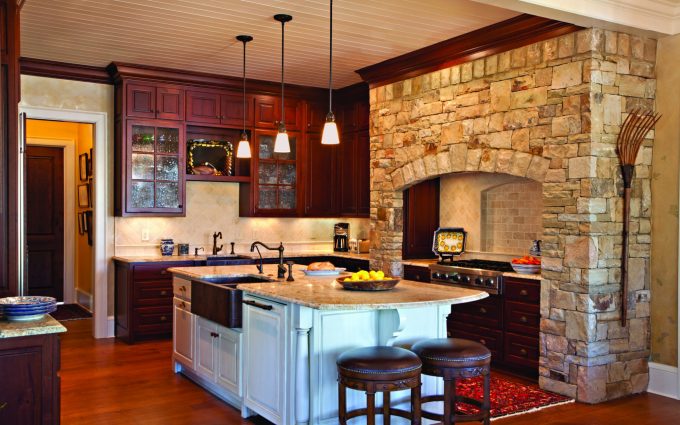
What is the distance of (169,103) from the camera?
7.30 metres

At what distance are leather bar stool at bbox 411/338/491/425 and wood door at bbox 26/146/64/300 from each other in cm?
734

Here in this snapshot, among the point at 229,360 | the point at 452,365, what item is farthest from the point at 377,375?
the point at 229,360

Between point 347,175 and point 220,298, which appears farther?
point 347,175

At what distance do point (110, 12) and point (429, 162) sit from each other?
3.10 m

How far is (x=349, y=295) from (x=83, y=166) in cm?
629

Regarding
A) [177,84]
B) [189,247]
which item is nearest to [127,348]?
[189,247]

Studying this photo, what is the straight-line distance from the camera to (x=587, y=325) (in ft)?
15.8

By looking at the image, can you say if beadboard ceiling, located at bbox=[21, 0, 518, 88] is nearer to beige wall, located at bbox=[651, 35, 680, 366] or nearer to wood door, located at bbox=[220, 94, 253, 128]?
wood door, located at bbox=[220, 94, 253, 128]

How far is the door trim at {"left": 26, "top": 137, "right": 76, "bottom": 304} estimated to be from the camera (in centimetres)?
929

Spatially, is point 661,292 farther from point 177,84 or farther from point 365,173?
point 177,84

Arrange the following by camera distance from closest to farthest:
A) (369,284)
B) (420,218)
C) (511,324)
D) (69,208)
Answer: (369,284), (511,324), (420,218), (69,208)

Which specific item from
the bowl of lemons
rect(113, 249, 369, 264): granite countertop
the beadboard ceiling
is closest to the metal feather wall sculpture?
the beadboard ceiling

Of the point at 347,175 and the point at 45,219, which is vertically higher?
the point at 347,175

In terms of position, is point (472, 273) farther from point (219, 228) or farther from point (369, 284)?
point (219, 228)
